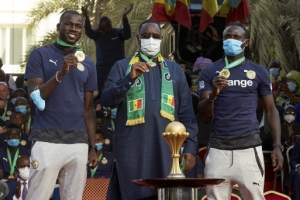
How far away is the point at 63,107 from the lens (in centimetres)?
831

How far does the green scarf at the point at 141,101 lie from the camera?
8.34 m

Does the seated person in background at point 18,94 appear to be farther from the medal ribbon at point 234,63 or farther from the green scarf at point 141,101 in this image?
the green scarf at point 141,101

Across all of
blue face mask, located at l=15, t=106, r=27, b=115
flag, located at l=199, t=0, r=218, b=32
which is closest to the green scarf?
flag, located at l=199, t=0, r=218, b=32

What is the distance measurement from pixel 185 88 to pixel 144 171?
2.98 ft

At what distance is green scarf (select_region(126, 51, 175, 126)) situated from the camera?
834 centimetres

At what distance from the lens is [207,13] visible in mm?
14898

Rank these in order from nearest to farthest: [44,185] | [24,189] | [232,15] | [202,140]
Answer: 1. [44,185]
2. [24,189]
3. [202,140]
4. [232,15]

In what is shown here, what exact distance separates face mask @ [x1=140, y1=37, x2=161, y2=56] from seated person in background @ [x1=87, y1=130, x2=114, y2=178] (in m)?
5.19

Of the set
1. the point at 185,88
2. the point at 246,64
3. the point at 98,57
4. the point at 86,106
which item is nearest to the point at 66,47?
the point at 86,106

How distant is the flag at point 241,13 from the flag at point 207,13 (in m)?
0.44

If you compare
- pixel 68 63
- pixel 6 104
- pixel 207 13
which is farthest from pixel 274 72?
pixel 68 63

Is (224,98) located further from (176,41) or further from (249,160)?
(176,41)

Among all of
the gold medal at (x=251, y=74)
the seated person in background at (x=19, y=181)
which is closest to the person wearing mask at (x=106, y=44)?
the seated person in background at (x=19, y=181)

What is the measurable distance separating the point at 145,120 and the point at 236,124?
97 centimetres
